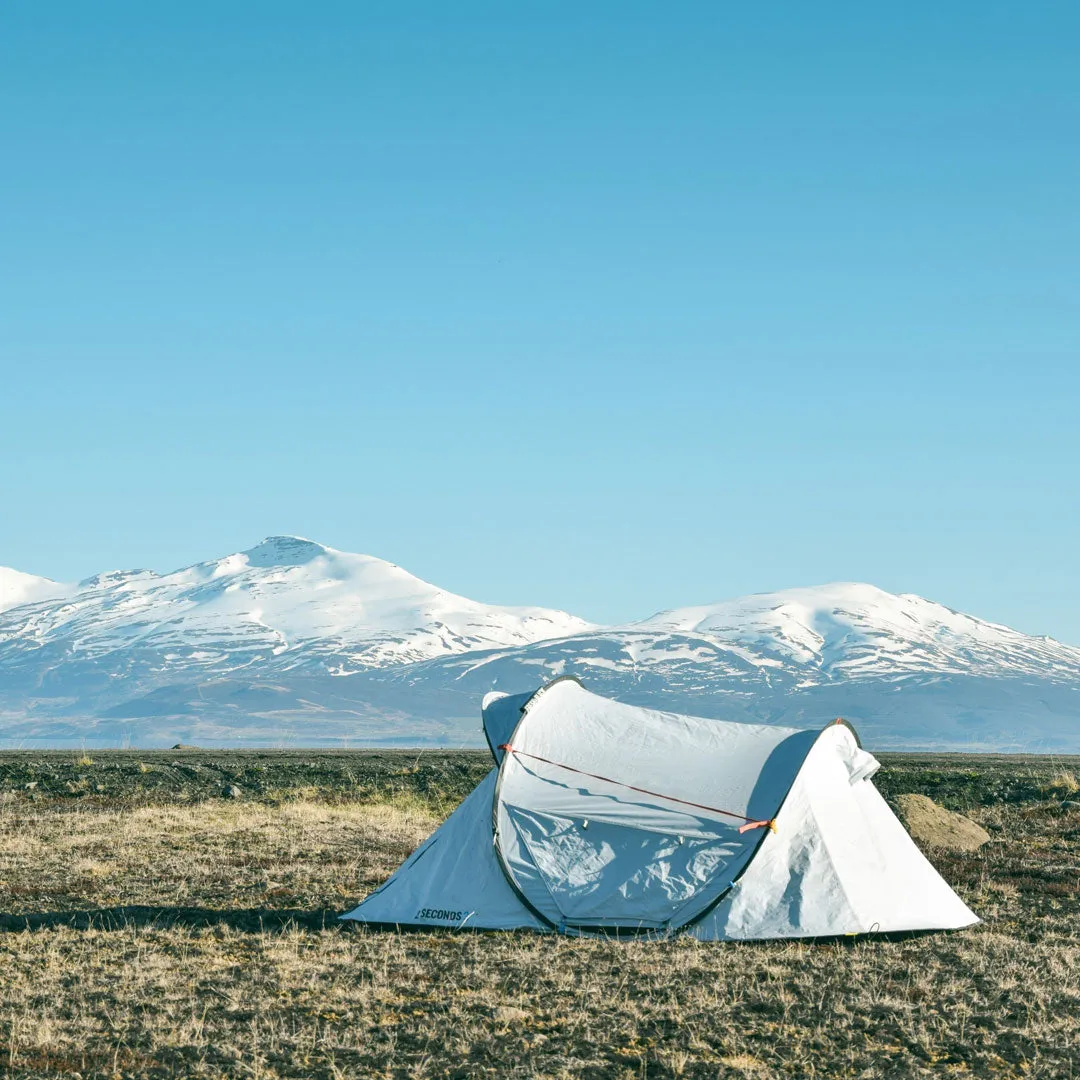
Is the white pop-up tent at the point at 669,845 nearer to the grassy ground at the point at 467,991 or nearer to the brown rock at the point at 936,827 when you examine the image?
the grassy ground at the point at 467,991

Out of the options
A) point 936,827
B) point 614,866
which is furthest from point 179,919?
point 936,827

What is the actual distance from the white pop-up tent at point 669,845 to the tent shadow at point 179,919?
0.78 meters

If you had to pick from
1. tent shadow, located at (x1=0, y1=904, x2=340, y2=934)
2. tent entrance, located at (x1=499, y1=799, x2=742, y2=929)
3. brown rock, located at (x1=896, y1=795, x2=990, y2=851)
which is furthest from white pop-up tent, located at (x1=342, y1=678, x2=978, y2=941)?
brown rock, located at (x1=896, y1=795, x2=990, y2=851)

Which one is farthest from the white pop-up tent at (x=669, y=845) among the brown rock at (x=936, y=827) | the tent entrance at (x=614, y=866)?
the brown rock at (x=936, y=827)

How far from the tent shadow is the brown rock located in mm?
11497

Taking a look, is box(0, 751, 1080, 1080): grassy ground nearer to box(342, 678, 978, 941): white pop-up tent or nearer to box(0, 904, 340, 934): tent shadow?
box(0, 904, 340, 934): tent shadow

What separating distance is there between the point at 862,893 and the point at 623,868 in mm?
2664

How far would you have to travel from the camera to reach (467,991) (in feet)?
43.2

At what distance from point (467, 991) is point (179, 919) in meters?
5.39

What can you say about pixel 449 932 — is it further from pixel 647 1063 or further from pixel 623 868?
pixel 647 1063

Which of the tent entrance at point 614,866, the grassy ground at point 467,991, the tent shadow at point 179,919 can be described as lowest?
the tent shadow at point 179,919

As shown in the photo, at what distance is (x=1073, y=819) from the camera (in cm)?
2878

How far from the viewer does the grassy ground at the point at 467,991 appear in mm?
11055

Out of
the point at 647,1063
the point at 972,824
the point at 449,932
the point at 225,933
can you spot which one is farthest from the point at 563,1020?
the point at 972,824
